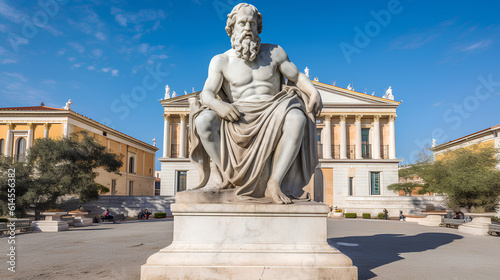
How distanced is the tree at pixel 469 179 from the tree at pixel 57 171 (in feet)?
83.0

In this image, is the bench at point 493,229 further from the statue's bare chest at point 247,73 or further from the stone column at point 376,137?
the stone column at point 376,137

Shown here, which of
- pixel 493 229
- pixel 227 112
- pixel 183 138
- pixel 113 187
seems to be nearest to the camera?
pixel 227 112

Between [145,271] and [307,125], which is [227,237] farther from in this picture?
[307,125]

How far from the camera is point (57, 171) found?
2267cm

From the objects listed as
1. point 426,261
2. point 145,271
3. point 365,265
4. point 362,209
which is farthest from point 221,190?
point 362,209

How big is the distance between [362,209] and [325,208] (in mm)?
34996

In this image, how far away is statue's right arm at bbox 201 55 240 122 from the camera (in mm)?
3891

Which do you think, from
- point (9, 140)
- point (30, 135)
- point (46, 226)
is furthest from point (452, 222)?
point (9, 140)

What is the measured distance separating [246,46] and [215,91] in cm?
67

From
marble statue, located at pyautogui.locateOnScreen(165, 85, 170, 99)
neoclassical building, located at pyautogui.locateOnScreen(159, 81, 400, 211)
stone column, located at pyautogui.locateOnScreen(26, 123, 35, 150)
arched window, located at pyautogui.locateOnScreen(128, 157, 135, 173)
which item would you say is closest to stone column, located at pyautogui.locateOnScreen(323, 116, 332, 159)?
neoclassical building, located at pyautogui.locateOnScreen(159, 81, 400, 211)

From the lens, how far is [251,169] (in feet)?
12.8

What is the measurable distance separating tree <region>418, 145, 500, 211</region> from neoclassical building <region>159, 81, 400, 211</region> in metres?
14.7

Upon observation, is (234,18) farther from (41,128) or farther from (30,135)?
(30,135)

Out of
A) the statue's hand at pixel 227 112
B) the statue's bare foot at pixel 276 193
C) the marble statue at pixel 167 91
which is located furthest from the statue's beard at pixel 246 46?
the marble statue at pixel 167 91
